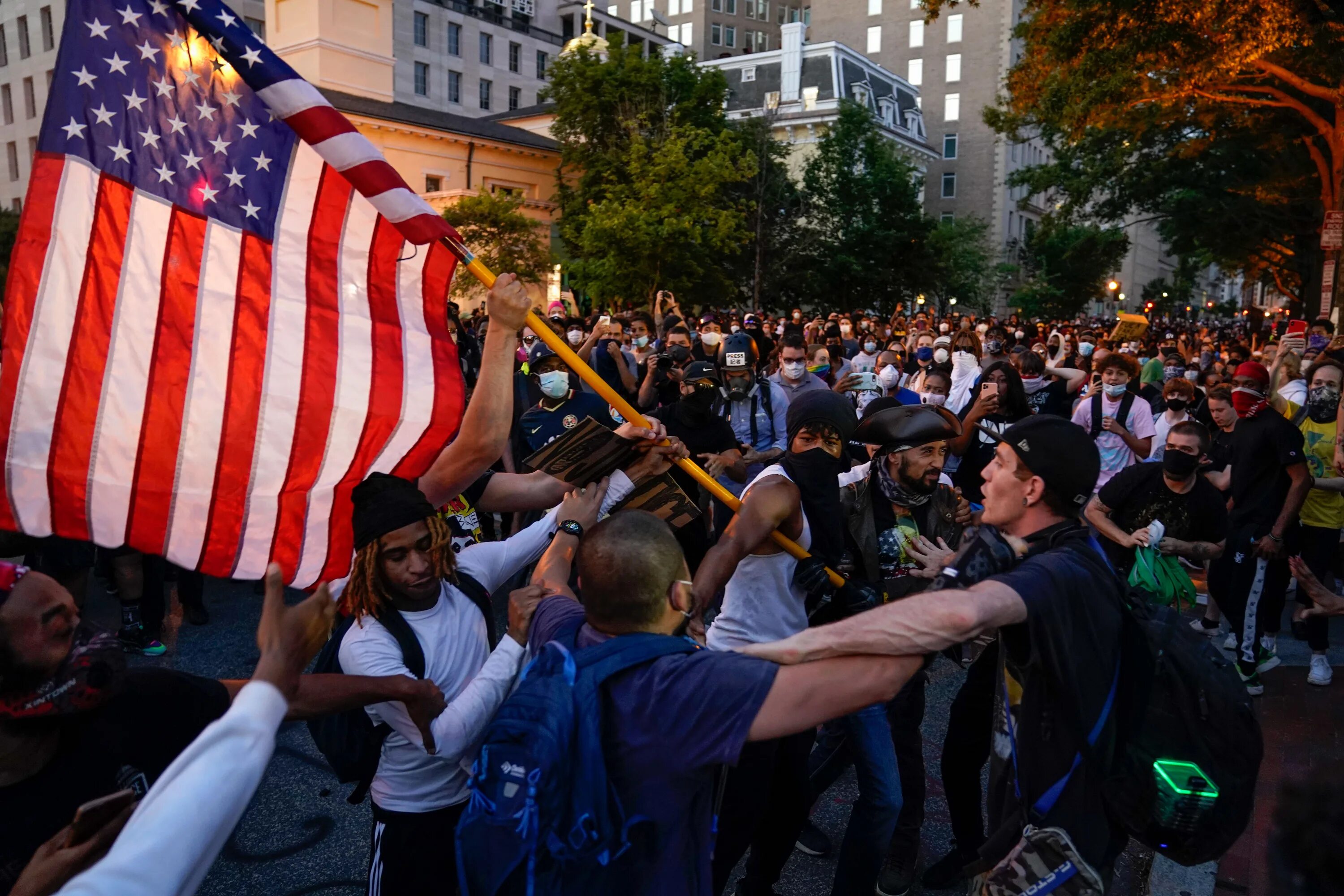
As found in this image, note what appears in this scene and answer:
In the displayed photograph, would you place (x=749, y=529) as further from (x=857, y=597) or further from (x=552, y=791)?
(x=552, y=791)

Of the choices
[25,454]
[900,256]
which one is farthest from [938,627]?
[900,256]

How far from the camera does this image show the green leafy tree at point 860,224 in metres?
41.8

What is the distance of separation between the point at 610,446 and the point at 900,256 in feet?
137

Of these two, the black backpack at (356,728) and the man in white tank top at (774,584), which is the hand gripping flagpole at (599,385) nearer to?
the man in white tank top at (774,584)

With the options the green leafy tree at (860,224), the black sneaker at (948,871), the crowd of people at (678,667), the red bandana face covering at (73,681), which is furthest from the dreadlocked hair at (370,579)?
the green leafy tree at (860,224)

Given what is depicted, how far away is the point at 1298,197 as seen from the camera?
891 inches

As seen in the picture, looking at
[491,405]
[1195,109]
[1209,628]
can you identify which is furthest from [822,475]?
[1195,109]

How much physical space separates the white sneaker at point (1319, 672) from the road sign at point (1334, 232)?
924cm

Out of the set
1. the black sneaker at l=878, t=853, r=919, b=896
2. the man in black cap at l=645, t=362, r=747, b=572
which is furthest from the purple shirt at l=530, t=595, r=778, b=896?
the man in black cap at l=645, t=362, r=747, b=572

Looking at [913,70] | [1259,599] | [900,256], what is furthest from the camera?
[913,70]

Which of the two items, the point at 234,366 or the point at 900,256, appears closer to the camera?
the point at 234,366

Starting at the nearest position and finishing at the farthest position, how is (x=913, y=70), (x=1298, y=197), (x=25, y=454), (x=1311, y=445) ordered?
(x=25, y=454)
(x=1311, y=445)
(x=1298, y=197)
(x=913, y=70)

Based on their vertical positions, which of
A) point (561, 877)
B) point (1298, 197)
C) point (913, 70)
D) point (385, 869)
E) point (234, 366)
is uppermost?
point (913, 70)

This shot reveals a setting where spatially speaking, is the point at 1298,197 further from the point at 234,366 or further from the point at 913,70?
the point at 913,70
